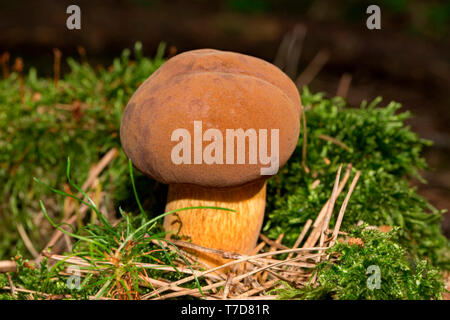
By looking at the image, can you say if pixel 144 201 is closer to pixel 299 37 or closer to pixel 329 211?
pixel 329 211

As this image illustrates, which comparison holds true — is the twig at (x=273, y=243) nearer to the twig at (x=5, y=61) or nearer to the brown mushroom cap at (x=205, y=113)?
the brown mushroom cap at (x=205, y=113)

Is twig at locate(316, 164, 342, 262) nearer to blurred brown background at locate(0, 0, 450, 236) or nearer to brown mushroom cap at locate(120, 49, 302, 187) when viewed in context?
brown mushroom cap at locate(120, 49, 302, 187)

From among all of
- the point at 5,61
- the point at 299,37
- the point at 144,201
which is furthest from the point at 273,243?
the point at 299,37

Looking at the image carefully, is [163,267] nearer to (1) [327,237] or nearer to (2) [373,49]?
(1) [327,237]

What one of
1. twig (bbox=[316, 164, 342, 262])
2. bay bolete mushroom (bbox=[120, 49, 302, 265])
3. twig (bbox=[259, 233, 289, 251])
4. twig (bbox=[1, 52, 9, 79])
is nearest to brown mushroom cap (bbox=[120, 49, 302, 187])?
bay bolete mushroom (bbox=[120, 49, 302, 265])
